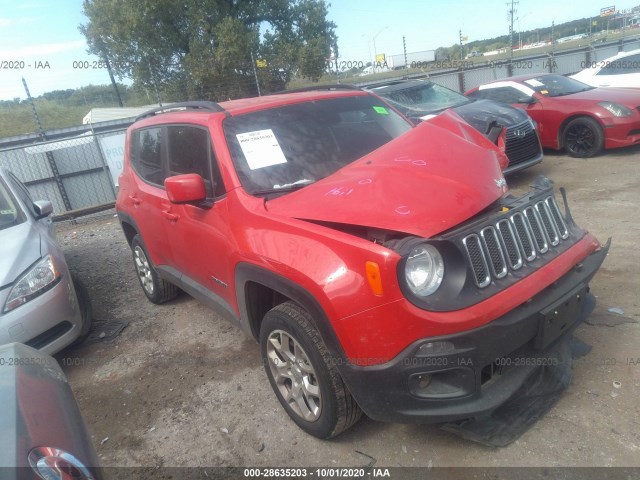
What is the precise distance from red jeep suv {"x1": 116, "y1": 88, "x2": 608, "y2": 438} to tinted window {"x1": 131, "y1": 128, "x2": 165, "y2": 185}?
54 centimetres

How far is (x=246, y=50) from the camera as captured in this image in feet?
78.4

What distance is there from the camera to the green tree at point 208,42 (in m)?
20.1

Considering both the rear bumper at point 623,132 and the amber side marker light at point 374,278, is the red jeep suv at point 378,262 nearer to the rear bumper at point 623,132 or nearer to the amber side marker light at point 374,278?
the amber side marker light at point 374,278

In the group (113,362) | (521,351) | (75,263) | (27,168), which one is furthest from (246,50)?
(521,351)

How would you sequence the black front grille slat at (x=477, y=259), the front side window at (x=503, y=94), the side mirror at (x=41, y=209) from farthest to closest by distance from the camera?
the front side window at (x=503, y=94) < the side mirror at (x=41, y=209) < the black front grille slat at (x=477, y=259)

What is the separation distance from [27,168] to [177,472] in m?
10.1

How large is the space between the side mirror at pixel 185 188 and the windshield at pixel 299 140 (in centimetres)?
26

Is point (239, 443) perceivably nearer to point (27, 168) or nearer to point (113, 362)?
point (113, 362)

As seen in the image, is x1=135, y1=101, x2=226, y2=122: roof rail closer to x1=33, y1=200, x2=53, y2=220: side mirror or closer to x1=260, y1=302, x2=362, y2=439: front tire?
x1=33, y1=200, x2=53, y2=220: side mirror

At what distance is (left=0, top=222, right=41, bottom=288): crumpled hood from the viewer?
3580 millimetres

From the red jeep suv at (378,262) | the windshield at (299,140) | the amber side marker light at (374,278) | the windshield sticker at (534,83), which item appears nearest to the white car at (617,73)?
the windshield sticker at (534,83)

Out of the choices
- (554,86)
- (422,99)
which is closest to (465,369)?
(422,99)

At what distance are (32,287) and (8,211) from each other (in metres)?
1.10

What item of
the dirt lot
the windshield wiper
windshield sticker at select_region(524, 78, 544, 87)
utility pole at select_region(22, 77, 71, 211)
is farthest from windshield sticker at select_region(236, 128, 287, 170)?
utility pole at select_region(22, 77, 71, 211)
